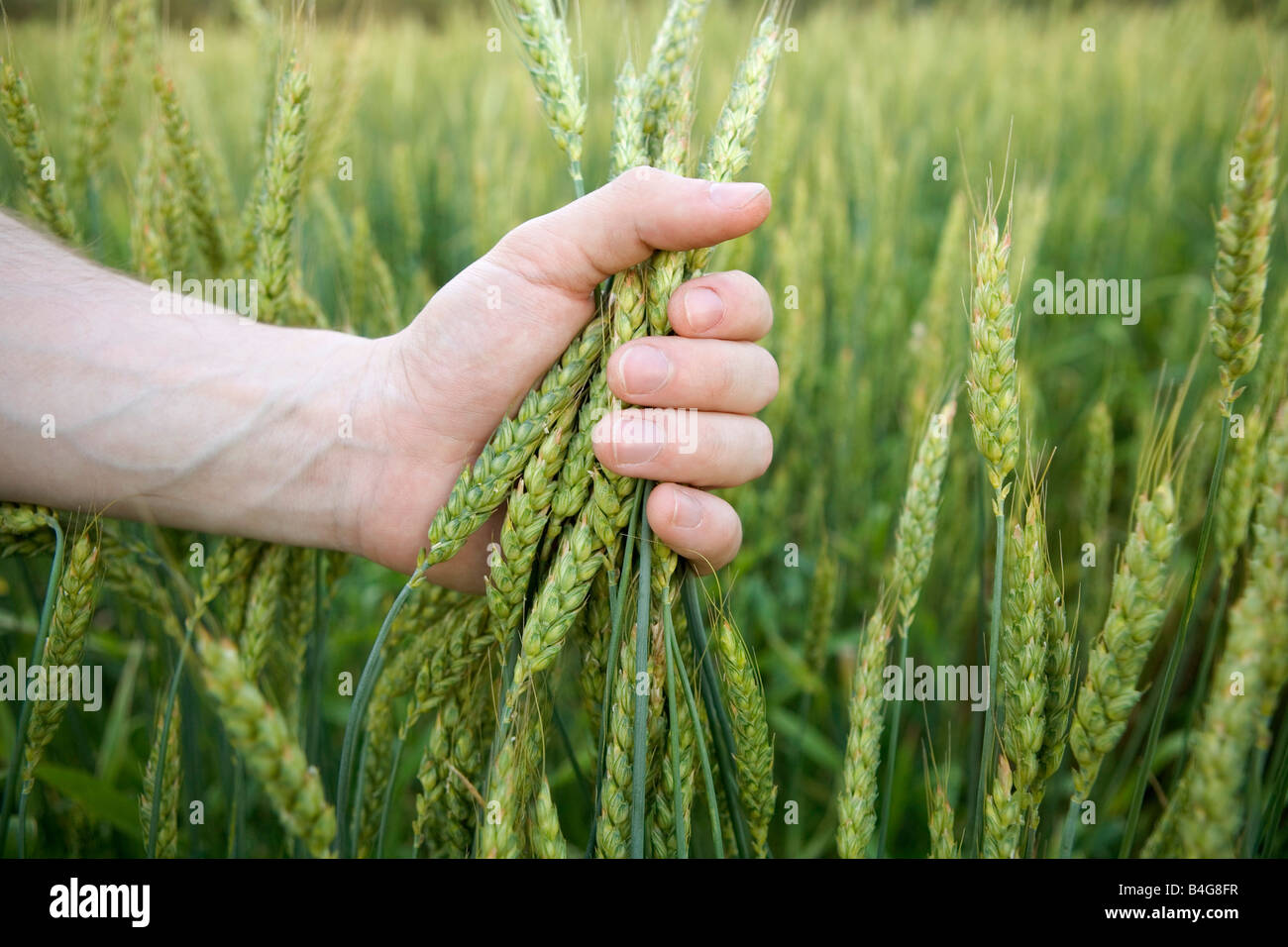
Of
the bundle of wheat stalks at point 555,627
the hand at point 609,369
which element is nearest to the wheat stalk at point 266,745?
the bundle of wheat stalks at point 555,627

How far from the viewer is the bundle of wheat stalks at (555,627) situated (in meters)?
0.72

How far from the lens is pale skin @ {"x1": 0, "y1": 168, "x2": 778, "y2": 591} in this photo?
872mm

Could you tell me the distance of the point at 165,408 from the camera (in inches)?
39.0

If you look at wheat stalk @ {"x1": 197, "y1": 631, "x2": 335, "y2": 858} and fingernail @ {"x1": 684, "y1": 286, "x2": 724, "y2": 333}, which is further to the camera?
fingernail @ {"x1": 684, "y1": 286, "x2": 724, "y2": 333}

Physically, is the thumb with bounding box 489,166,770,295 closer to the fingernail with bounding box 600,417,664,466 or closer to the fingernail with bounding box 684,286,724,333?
the fingernail with bounding box 684,286,724,333

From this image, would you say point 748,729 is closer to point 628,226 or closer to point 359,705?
point 359,705

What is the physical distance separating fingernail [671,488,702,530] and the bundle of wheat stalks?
35mm

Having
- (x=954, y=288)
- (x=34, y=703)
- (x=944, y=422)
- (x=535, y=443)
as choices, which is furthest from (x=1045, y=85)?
(x=34, y=703)

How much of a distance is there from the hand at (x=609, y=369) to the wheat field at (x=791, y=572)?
6 centimetres

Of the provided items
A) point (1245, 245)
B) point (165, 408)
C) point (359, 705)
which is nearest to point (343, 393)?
point (165, 408)

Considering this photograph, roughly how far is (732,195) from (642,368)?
0.60 feet

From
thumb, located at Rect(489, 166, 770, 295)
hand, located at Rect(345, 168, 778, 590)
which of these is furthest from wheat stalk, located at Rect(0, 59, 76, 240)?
thumb, located at Rect(489, 166, 770, 295)

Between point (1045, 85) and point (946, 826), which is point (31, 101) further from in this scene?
point (1045, 85)

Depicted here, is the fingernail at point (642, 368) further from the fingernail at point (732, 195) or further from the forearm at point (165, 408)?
the forearm at point (165, 408)
